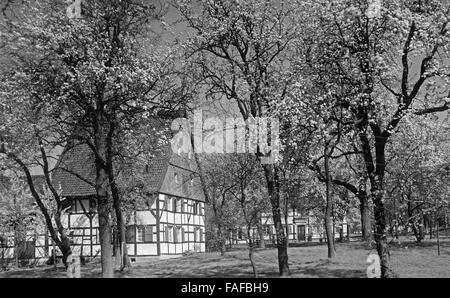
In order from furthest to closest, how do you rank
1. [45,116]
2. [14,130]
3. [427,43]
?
[14,130], [45,116], [427,43]

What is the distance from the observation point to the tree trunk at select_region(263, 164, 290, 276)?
20.7 m

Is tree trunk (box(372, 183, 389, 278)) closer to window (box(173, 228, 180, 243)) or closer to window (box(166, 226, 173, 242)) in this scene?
window (box(166, 226, 173, 242))

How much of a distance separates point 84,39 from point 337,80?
9.33 metres

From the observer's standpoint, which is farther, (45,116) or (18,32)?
(45,116)

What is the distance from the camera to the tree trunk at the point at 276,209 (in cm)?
2070

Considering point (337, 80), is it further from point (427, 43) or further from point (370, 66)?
point (427, 43)

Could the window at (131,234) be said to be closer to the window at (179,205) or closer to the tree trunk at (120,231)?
the window at (179,205)

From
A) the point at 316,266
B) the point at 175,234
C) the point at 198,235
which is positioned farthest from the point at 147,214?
the point at 316,266

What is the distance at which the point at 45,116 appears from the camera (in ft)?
70.3

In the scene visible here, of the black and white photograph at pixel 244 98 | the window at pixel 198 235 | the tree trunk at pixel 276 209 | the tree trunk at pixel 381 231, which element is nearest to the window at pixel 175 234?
the window at pixel 198 235

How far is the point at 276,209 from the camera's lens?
67.9ft

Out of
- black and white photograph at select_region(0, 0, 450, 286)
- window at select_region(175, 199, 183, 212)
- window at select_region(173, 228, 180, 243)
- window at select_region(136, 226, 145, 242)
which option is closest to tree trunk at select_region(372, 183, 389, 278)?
black and white photograph at select_region(0, 0, 450, 286)
